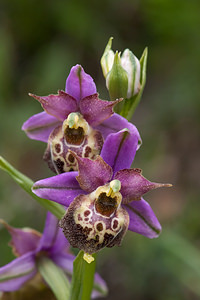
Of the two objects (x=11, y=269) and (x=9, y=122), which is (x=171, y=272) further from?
(x=9, y=122)

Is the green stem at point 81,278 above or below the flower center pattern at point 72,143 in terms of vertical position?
below

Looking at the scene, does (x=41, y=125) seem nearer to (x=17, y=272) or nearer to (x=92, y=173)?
(x=92, y=173)

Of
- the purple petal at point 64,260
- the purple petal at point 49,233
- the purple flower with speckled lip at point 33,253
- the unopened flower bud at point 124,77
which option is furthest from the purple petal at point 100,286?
the unopened flower bud at point 124,77

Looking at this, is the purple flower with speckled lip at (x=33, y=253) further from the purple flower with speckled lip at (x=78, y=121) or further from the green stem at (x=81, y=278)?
the purple flower with speckled lip at (x=78, y=121)

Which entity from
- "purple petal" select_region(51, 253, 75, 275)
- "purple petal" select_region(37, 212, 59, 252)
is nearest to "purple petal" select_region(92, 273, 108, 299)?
"purple petal" select_region(51, 253, 75, 275)

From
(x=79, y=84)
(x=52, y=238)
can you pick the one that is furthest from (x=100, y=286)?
(x=79, y=84)

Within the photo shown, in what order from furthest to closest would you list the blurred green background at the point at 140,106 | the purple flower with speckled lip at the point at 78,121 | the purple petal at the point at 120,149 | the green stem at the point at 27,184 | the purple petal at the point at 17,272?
1. the blurred green background at the point at 140,106
2. the purple petal at the point at 17,272
3. the green stem at the point at 27,184
4. the purple flower with speckled lip at the point at 78,121
5. the purple petal at the point at 120,149

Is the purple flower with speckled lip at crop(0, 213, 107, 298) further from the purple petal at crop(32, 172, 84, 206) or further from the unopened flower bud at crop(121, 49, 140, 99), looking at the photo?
the unopened flower bud at crop(121, 49, 140, 99)
